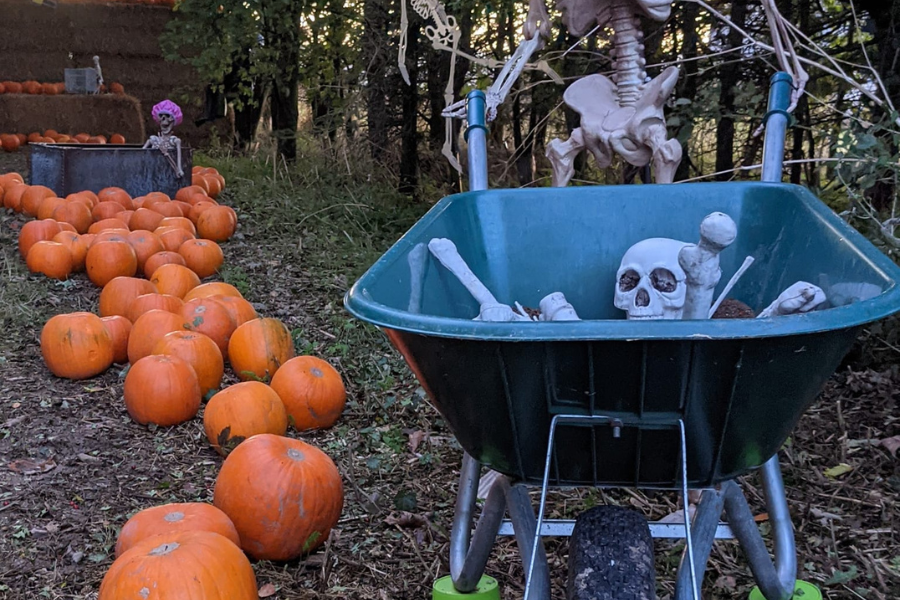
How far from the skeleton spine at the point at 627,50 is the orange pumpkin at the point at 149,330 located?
2.00 metres

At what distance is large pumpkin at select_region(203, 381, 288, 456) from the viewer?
2787 mm

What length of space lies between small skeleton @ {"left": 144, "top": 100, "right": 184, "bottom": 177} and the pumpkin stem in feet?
15.3

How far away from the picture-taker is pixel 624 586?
47.4 inches

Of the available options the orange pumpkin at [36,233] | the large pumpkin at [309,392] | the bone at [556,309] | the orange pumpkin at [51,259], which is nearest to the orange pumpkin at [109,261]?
the orange pumpkin at [51,259]

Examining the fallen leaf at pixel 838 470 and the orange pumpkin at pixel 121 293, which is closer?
the fallen leaf at pixel 838 470

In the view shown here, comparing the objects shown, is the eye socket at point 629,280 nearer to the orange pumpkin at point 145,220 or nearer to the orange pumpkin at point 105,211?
the orange pumpkin at point 145,220

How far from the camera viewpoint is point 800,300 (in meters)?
1.52

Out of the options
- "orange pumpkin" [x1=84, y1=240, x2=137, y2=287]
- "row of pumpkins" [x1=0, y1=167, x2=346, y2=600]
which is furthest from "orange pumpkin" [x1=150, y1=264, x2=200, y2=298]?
"orange pumpkin" [x1=84, y1=240, x2=137, y2=287]

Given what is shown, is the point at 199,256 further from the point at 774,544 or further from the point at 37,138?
the point at 37,138

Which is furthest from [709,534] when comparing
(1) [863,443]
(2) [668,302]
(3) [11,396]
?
(3) [11,396]

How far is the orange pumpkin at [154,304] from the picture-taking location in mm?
3734

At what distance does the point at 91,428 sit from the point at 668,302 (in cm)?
222

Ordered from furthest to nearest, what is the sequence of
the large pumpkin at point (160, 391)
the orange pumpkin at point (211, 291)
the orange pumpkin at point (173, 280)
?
the orange pumpkin at point (173, 280) < the orange pumpkin at point (211, 291) < the large pumpkin at point (160, 391)

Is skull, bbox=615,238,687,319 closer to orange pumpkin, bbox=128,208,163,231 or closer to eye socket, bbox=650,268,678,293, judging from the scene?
eye socket, bbox=650,268,678,293
